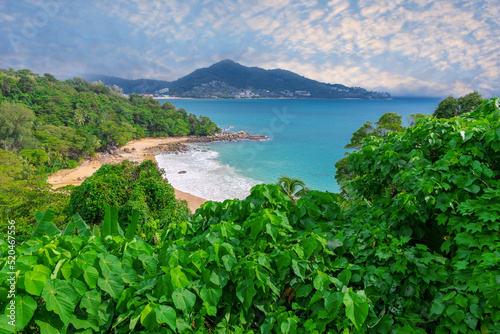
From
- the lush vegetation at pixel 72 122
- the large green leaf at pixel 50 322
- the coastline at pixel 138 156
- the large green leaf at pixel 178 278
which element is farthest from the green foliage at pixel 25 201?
the lush vegetation at pixel 72 122

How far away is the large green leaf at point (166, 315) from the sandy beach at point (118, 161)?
741 inches

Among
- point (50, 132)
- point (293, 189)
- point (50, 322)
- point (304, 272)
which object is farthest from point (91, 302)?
point (50, 132)

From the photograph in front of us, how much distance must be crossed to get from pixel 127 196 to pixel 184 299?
9.70 m

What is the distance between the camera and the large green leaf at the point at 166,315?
1607mm

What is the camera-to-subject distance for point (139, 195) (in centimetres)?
1010

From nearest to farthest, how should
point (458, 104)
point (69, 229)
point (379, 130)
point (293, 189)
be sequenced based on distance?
point (69, 229), point (293, 189), point (458, 104), point (379, 130)

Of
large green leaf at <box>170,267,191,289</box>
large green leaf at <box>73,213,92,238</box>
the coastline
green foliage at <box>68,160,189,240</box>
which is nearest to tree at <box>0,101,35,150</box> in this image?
the coastline

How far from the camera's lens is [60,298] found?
1.60 m

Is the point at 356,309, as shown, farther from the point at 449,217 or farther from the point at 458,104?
the point at 458,104

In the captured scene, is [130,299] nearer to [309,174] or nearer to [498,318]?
[498,318]

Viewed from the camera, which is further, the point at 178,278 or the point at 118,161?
the point at 118,161

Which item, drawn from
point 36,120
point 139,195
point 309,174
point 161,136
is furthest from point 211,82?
point 139,195

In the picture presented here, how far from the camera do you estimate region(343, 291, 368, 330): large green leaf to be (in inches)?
67.0

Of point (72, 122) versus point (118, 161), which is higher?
point (72, 122)
